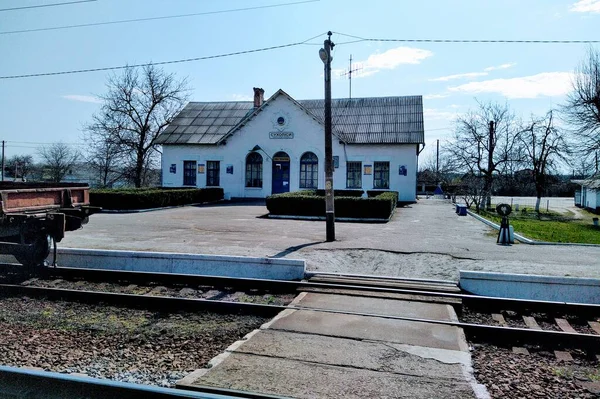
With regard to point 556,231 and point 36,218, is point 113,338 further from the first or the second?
point 556,231

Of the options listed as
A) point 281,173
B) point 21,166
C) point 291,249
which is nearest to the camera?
point 291,249

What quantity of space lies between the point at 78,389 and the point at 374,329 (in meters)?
3.65

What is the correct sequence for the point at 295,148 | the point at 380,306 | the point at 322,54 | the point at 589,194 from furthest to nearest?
the point at 589,194, the point at 295,148, the point at 322,54, the point at 380,306

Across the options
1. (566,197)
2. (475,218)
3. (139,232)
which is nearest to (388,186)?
(475,218)

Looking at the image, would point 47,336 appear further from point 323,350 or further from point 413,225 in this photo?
point 413,225

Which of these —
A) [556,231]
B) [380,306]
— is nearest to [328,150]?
[380,306]

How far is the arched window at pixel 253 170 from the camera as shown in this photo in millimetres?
33969

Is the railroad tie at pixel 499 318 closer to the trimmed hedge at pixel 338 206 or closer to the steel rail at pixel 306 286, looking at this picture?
the steel rail at pixel 306 286

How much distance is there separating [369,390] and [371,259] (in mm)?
7118

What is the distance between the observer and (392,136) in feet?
104

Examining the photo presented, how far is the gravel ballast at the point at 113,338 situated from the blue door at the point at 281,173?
84.2 ft

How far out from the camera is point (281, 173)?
33.3 meters

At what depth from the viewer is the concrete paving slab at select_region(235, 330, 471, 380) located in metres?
4.90

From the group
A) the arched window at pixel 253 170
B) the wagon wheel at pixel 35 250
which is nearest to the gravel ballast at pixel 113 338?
the wagon wheel at pixel 35 250
